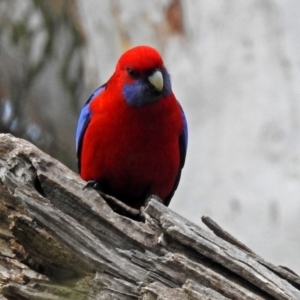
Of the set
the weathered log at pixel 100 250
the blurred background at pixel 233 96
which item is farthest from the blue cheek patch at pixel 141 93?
the blurred background at pixel 233 96

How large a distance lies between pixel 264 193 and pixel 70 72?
3239 millimetres

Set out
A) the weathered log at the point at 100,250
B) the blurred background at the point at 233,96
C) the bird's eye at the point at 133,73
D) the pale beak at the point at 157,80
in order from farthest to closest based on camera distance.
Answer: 1. the blurred background at the point at 233,96
2. the bird's eye at the point at 133,73
3. the pale beak at the point at 157,80
4. the weathered log at the point at 100,250

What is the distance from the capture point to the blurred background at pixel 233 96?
638 cm

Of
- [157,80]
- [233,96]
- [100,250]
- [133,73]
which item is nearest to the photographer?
[100,250]

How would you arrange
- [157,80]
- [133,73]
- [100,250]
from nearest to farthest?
[100,250]
[157,80]
[133,73]

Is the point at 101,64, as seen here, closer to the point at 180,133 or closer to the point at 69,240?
the point at 180,133

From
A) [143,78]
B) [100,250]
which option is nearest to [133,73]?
[143,78]

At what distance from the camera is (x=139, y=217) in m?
4.13

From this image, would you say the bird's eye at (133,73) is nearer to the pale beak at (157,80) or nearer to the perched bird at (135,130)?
the perched bird at (135,130)

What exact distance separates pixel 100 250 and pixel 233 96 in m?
3.26

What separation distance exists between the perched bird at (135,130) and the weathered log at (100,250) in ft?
2.66

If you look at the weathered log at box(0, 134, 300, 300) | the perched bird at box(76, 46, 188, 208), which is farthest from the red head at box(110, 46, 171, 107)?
the weathered log at box(0, 134, 300, 300)

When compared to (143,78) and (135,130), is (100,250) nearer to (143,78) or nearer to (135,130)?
(135,130)

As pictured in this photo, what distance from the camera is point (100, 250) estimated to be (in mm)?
3727
